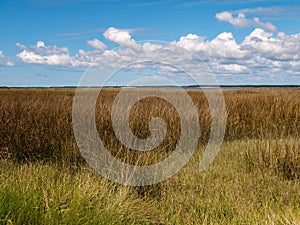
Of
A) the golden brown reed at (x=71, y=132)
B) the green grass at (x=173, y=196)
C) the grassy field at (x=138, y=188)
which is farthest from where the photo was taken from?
the golden brown reed at (x=71, y=132)

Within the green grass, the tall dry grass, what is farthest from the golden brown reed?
the green grass

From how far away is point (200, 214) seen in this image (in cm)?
401

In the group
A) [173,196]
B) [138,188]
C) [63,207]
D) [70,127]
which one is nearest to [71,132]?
[70,127]

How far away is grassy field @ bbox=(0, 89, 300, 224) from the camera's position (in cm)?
314

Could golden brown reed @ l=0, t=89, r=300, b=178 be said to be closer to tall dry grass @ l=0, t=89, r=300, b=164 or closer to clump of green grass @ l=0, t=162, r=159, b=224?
tall dry grass @ l=0, t=89, r=300, b=164

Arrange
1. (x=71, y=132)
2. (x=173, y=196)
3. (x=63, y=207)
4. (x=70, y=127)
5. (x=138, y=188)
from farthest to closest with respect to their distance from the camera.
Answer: (x=70, y=127), (x=71, y=132), (x=138, y=188), (x=173, y=196), (x=63, y=207)

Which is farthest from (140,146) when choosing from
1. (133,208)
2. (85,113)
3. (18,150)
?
(133,208)

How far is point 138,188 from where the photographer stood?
4.70 metres

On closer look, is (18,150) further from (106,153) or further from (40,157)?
(106,153)

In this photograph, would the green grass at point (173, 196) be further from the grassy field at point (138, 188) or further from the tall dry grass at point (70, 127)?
the tall dry grass at point (70, 127)

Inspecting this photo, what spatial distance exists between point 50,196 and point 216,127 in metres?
6.25

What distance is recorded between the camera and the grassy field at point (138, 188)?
10.3ft

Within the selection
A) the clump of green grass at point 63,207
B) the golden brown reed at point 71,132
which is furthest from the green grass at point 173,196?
the golden brown reed at point 71,132

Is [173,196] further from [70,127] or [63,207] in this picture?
[70,127]
